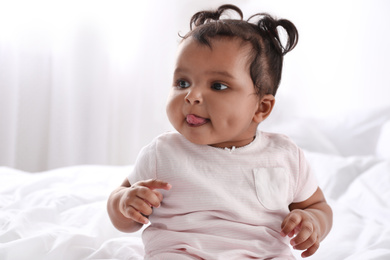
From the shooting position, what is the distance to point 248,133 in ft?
3.50

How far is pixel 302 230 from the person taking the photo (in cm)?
96

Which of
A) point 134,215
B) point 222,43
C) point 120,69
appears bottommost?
point 120,69

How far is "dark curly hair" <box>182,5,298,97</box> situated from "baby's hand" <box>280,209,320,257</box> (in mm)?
258

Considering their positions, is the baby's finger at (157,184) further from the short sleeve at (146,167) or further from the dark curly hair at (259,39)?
the dark curly hair at (259,39)

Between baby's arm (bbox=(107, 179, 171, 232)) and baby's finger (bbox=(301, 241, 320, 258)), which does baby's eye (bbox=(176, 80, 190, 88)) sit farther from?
baby's finger (bbox=(301, 241, 320, 258))

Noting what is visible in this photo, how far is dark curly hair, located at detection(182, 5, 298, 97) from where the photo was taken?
38.9 inches

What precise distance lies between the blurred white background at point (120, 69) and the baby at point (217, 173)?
5.06 feet

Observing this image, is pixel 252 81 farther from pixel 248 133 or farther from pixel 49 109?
pixel 49 109

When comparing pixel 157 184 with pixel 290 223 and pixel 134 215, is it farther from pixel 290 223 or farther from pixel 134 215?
pixel 290 223

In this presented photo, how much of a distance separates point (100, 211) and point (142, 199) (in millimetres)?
524

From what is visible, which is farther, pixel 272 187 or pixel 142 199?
pixel 272 187

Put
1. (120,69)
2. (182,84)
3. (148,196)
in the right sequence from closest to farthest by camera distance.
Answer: (148,196) < (182,84) < (120,69)

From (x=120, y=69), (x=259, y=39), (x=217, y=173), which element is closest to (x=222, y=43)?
(x=259, y=39)

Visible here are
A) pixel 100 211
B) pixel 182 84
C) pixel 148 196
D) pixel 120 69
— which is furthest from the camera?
pixel 120 69
